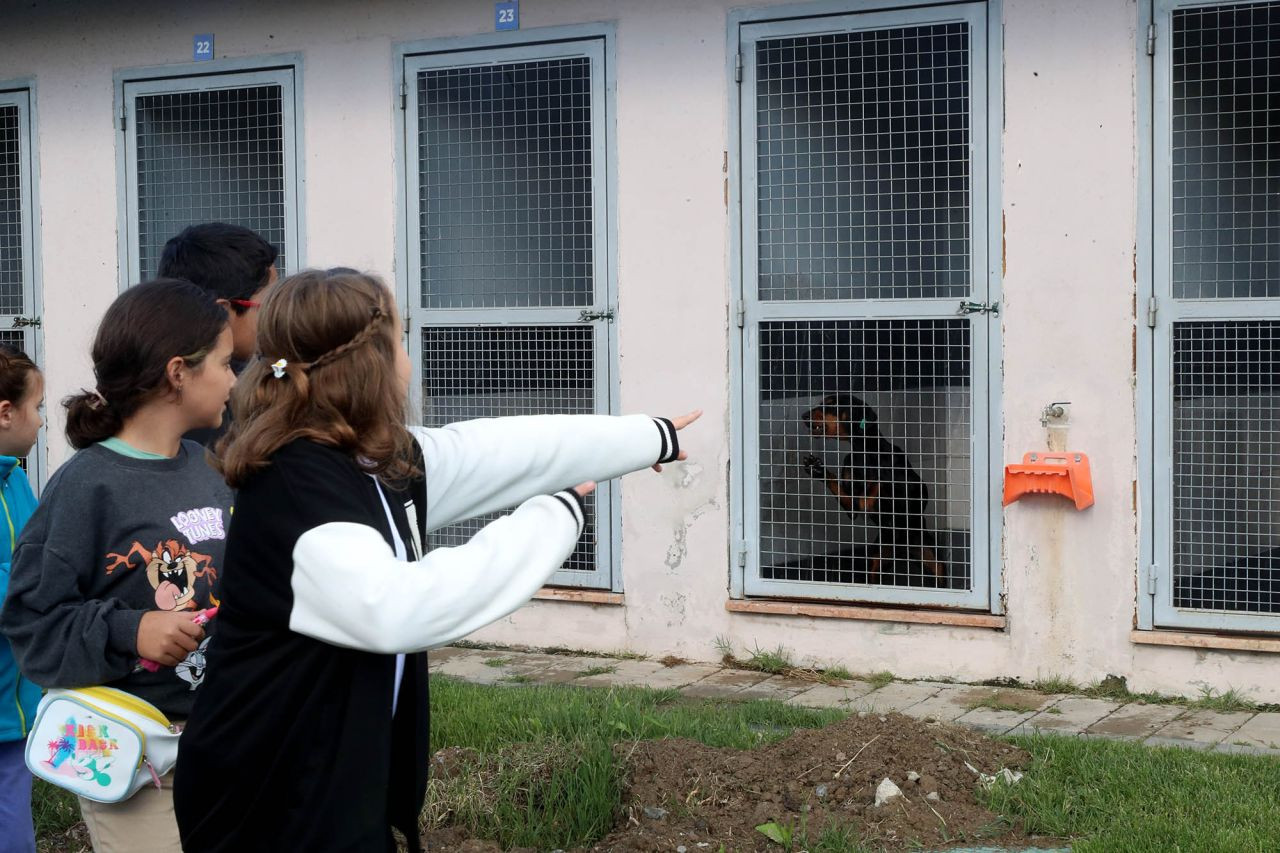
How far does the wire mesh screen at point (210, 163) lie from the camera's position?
7.66 meters

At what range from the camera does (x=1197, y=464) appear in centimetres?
598

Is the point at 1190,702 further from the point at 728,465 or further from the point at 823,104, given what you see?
the point at 823,104

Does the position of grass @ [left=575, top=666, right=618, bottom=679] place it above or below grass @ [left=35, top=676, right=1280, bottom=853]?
below

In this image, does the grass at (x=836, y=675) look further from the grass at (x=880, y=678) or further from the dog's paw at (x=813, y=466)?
the dog's paw at (x=813, y=466)

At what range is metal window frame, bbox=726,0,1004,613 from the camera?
6172 millimetres

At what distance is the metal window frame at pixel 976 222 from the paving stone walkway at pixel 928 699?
43 centimetres

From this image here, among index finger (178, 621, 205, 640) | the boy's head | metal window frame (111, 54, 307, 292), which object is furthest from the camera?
metal window frame (111, 54, 307, 292)

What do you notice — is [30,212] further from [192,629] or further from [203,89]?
[192,629]

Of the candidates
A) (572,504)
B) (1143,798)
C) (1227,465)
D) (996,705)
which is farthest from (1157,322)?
(572,504)

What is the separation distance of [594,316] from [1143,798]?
3556 millimetres

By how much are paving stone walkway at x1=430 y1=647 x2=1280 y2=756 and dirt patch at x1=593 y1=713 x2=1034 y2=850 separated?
73 cm

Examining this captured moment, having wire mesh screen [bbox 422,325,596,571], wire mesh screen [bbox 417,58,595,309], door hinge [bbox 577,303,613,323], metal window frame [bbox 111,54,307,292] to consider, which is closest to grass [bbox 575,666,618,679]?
wire mesh screen [bbox 422,325,596,571]

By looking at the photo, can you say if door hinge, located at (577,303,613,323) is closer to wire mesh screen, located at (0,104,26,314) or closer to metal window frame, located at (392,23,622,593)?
metal window frame, located at (392,23,622,593)

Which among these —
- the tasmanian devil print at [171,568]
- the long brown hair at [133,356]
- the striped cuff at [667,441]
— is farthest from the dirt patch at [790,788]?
the long brown hair at [133,356]
